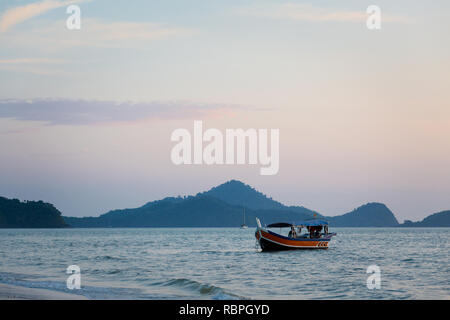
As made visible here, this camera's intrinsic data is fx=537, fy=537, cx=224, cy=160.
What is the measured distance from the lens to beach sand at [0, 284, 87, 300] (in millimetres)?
23612

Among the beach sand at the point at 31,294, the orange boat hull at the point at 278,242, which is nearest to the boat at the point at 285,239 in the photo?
the orange boat hull at the point at 278,242

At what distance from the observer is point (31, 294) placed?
82.1 feet

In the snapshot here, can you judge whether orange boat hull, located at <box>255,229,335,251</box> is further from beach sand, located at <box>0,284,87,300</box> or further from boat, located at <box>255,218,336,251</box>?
beach sand, located at <box>0,284,87,300</box>

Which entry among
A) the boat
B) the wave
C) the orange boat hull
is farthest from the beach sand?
the orange boat hull

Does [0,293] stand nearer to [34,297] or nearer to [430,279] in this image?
[34,297]

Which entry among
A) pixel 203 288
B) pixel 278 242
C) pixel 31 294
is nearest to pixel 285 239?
pixel 278 242

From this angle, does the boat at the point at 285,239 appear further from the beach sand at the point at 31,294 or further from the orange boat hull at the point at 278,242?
the beach sand at the point at 31,294

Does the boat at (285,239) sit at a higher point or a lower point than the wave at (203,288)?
higher

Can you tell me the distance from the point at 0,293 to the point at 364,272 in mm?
25465

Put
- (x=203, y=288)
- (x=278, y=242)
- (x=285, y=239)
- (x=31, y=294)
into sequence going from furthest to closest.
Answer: (x=278, y=242) → (x=285, y=239) → (x=203, y=288) → (x=31, y=294)

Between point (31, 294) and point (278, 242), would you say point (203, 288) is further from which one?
point (278, 242)

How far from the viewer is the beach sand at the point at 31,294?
23.6m
